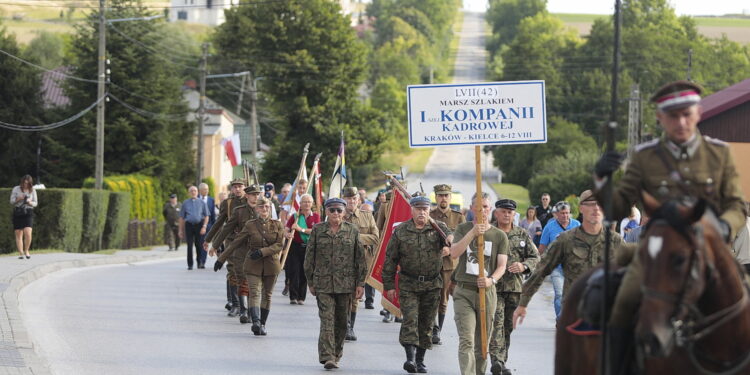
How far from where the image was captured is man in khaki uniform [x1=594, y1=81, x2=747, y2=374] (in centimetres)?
650

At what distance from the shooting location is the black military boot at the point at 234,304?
18797 mm

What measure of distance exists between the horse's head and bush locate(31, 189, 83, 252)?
95.9 ft

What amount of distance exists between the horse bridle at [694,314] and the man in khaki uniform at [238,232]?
37.6 feet

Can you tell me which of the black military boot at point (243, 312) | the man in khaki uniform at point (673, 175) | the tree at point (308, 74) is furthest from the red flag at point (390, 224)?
the tree at point (308, 74)

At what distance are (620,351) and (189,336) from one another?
33.5ft

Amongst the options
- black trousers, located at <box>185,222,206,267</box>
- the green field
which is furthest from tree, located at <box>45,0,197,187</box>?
black trousers, located at <box>185,222,206,267</box>

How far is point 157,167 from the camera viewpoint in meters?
57.9

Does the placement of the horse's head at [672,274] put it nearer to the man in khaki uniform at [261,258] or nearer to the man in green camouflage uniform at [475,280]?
the man in green camouflage uniform at [475,280]

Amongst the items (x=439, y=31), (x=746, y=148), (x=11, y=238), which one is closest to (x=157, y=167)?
(x=11, y=238)

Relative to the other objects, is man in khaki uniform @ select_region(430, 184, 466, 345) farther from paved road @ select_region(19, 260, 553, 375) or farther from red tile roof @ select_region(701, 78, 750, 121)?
red tile roof @ select_region(701, 78, 750, 121)

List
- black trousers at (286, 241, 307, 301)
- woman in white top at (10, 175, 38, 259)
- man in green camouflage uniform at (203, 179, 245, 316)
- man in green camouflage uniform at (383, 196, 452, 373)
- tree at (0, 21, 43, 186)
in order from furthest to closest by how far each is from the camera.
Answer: tree at (0, 21, 43, 186), woman in white top at (10, 175, 38, 259), black trousers at (286, 241, 307, 301), man in green camouflage uniform at (203, 179, 245, 316), man in green camouflage uniform at (383, 196, 452, 373)

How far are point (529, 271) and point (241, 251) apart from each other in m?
5.41

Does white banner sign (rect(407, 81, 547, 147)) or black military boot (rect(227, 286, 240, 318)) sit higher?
white banner sign (rect(407, 81, 547, 147))

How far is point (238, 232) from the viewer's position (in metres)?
18.5
